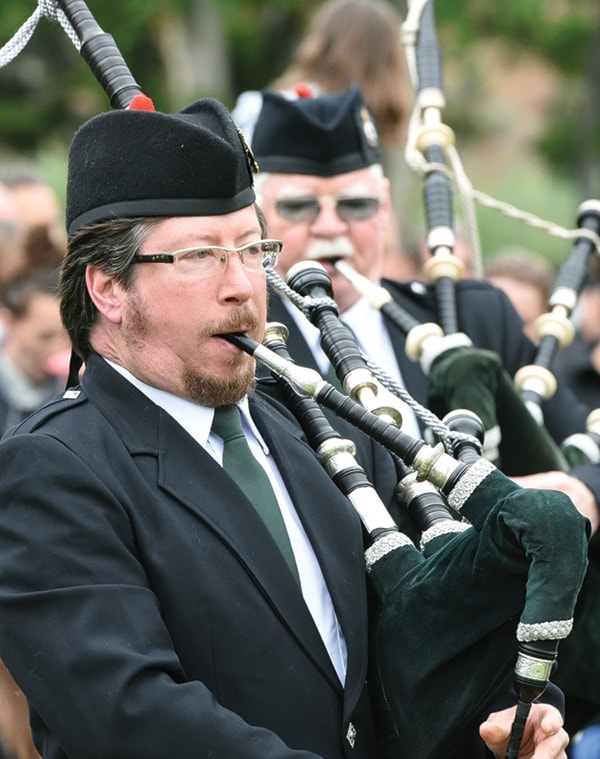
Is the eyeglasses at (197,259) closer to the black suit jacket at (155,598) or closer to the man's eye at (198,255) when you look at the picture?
the man's eye at (198,255)

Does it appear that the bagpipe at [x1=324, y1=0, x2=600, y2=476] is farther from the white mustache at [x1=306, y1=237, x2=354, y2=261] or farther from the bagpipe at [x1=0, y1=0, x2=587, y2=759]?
the bagpipe at [x1=0, y1=0, x2=587, y2=759]

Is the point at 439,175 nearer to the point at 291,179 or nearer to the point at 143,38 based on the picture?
the point at 291,179

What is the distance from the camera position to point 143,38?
45.7ft

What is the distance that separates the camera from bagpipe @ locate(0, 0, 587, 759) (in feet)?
7.12

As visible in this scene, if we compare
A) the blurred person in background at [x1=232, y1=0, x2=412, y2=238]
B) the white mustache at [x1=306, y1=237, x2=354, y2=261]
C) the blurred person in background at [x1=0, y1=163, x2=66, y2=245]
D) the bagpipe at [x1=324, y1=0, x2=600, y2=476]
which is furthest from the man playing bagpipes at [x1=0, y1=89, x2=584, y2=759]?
the blurred person in background at [x1=0, y1=163, x2=66, y2=245]

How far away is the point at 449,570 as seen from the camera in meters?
2.36

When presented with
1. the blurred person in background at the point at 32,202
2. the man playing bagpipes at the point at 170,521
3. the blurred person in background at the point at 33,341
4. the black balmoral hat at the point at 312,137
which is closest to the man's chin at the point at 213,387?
the man playing bagpipes at the point at 170,521

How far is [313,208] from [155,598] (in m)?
1.80

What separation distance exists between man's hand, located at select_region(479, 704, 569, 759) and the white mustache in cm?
165

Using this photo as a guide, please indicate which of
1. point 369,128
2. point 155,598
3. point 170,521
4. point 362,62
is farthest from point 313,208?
point 155,598

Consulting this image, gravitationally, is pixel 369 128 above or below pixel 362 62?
below

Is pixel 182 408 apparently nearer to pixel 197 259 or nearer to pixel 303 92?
pixel 197 259

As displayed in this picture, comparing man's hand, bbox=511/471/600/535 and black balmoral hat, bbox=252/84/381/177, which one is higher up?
black balmoral hat, bbox=252/84/381/177

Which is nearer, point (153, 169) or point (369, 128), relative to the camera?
point (153, 169)
